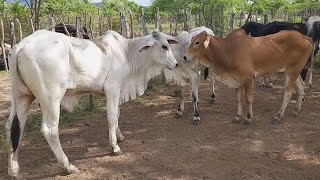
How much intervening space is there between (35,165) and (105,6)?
83.9 ft

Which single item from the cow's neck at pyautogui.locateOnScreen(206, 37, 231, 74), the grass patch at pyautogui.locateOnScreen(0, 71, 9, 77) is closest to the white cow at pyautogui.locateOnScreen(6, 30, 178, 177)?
the cow's neck at pyautogui.locateOnScreen(206, 37, 231, 74)

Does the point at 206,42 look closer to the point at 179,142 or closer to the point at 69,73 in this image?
the point at 179,142

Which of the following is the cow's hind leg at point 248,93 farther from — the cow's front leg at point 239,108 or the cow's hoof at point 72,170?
the cow's hoof at point 72,170

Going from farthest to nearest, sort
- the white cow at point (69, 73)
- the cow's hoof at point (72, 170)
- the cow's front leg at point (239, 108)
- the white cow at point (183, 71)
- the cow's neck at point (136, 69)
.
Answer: the white cow at point (183, 71) < the cow's front leg at point (239, 108) < the cow's neck at point (136, 69) < the cow's hoof at point (72, 170) < the white cow at point (69, 73)

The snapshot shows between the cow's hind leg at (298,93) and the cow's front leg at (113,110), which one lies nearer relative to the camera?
the cow's front leg at (113,110)

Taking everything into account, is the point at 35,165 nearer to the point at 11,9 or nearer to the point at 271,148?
the point at 271,148

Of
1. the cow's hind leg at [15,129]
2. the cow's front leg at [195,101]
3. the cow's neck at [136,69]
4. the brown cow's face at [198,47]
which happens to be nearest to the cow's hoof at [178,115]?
the cow's front leg at [195,101]

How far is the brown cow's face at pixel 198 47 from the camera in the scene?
18.0 ft

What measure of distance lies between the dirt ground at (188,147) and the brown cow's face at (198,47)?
1.08 meters

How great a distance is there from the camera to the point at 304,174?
4.00 m

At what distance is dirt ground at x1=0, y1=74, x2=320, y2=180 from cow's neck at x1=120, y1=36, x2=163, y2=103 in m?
0.72

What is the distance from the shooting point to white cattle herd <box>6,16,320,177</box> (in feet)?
12.1

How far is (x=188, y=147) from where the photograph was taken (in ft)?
15.9

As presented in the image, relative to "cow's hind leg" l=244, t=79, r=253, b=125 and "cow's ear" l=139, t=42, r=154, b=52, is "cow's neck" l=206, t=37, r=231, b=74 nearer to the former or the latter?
"cow's hind leg" l=244, t=79, r=253, b=125
